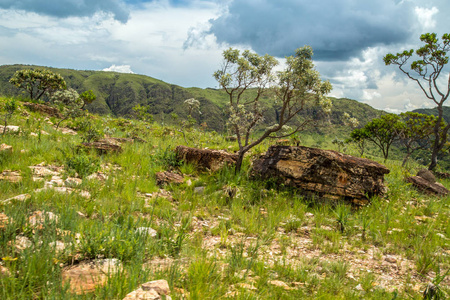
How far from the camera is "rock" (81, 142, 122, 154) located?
9170 mm

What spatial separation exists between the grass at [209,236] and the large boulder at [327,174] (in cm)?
46

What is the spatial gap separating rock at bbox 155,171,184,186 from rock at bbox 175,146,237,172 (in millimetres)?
1381

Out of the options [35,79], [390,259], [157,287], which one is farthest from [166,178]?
[35,79]

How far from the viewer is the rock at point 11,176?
5514 mm

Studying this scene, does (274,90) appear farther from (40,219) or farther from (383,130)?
(383,130)

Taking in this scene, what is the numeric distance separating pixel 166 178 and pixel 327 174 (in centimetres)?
507

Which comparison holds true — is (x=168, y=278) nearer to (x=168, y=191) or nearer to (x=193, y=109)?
(x=168, y=191)

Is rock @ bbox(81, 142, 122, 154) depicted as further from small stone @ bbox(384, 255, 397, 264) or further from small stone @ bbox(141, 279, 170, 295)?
small stone @ bbox(384, 255, 397, 264)

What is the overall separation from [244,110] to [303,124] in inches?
82.1

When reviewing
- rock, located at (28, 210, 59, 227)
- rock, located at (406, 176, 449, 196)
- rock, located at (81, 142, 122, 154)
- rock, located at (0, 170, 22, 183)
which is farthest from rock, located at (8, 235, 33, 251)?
rock, located at (406, 176, 449, 196)

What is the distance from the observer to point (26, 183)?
5480mm

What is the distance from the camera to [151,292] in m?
2.40

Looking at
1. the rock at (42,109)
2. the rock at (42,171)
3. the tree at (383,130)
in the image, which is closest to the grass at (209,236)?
the rock at (42,171)

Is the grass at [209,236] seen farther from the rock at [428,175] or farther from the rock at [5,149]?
the rock at [428,175]
